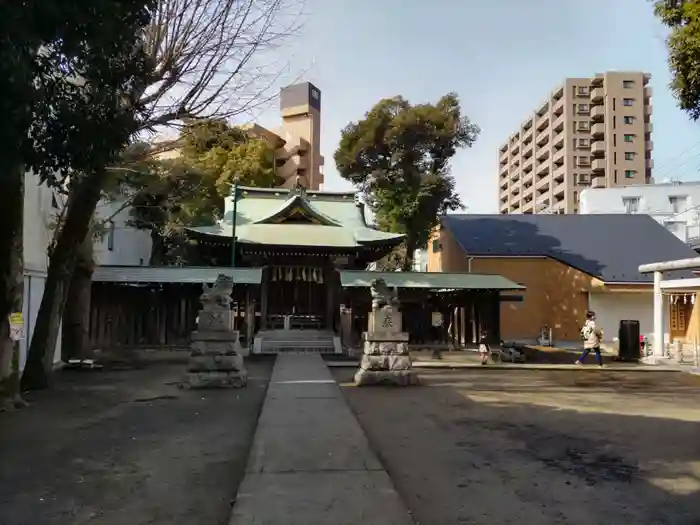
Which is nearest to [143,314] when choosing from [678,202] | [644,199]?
[644,199]

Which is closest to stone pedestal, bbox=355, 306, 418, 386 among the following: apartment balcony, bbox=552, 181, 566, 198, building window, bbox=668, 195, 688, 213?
building window, bbox=668, 195, 688, 213

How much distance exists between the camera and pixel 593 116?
63000 millimetres

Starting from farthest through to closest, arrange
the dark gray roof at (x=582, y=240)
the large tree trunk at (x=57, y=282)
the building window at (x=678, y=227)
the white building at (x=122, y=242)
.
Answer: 1. the building window at (x=678, y=227)
2. the dark gray roof at (x=582, y=240)
3. the white building at (x=122, y=242)
4. the large tree trunk at (x=57, y=282)

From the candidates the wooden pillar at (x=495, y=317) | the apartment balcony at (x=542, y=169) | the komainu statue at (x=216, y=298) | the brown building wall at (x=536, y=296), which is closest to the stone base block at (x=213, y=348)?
the komainu statue at (x=216, y=298)

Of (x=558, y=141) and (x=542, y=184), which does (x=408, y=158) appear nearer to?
(x=558, y=141)

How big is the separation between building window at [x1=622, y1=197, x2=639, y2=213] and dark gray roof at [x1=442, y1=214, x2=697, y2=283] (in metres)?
11.0

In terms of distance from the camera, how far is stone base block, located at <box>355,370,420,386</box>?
12.5 metres

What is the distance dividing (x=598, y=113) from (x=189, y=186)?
50442mm

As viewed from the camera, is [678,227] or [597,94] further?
[597,94]

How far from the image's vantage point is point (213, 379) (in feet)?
39.2

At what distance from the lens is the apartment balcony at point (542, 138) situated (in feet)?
229

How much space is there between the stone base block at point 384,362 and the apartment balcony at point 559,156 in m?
58.6

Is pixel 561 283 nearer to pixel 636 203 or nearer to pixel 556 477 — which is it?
pixel 636 203

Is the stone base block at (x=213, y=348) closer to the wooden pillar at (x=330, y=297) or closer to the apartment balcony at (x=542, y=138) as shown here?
the wooden pillar at (x=330, y=297)
